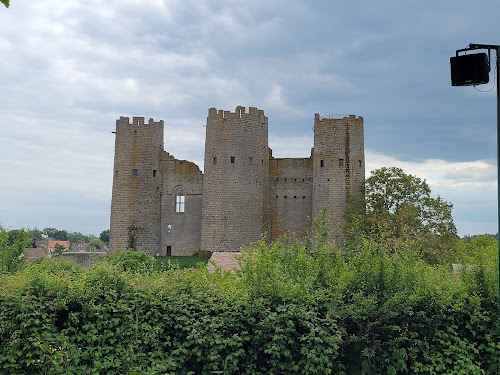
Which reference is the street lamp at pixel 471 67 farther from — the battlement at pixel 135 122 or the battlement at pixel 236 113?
the battlement at pixel 135 122

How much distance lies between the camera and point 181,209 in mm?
43312

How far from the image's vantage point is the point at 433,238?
111 ft

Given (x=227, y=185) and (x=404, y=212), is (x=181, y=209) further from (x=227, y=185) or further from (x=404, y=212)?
(x=404, y=212)

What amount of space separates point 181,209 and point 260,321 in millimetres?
34742

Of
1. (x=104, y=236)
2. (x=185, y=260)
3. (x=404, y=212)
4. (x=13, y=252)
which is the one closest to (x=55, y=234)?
(x=104, y=236)

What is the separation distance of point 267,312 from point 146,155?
3599cm

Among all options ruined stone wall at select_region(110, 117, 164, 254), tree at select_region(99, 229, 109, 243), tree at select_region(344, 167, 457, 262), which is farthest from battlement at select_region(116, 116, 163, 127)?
tree at select_region(99, 229, 109, 243)

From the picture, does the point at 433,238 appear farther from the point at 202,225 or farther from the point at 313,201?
the point at 202,225

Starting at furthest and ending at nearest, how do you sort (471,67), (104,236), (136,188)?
(104,236)
(136,188)
(471,67)

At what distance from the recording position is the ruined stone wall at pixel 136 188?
141 feet

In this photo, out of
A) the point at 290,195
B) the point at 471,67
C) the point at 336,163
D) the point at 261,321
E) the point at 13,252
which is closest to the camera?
the point at 471,67

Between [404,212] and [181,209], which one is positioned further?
[181,209]

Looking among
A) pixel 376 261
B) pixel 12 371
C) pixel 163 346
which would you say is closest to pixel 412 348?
pixel 376 261

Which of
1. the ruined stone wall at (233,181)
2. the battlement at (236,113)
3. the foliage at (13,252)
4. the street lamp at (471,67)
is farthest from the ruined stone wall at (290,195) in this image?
the street lamp at (471,67)
